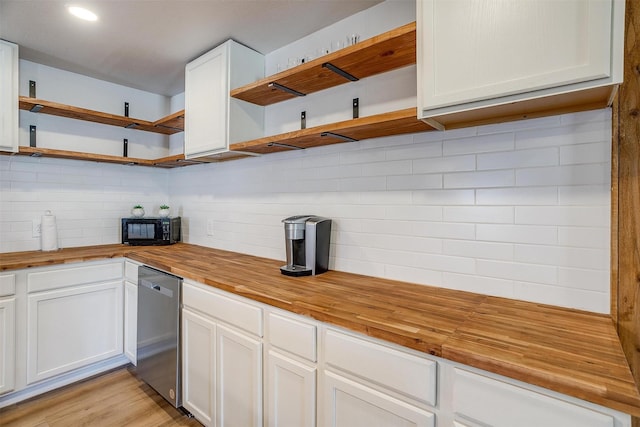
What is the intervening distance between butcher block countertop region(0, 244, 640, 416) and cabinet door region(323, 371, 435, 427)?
8.0 inches

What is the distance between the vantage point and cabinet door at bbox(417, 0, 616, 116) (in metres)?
0.93

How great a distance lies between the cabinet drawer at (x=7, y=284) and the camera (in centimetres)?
194

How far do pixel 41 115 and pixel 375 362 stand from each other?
301cm

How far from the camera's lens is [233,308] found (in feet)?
5.13

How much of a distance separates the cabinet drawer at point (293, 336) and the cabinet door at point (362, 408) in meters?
0.12

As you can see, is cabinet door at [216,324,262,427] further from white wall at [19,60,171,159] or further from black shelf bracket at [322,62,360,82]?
white wall at [19,60,171,159]

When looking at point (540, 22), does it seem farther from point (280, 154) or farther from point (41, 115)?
point (41, 115)

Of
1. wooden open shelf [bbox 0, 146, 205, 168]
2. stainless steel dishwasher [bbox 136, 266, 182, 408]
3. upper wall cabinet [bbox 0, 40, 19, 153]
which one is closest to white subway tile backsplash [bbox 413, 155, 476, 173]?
stainless steel dishwasher [bbox 136, 266, 182, 408]

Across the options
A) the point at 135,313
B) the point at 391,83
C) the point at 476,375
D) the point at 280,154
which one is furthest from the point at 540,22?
the point at 135,313

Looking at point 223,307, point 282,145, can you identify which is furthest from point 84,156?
point 223,307

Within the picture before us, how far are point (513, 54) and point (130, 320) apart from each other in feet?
9.10

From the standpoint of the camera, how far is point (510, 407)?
840mm

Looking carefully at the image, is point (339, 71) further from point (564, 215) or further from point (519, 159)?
point (564, 215)

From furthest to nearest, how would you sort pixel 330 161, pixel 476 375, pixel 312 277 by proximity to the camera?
pixel 330 161 → pixel 312 277 → pixel 476 375
